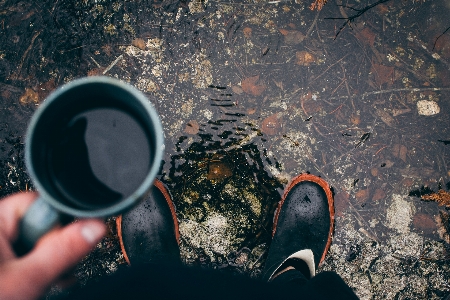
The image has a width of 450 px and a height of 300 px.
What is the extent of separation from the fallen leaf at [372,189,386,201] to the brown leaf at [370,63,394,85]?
70 cm

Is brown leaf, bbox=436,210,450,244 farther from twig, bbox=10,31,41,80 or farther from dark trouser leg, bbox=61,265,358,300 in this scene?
twig, bbox=10,31,41,80

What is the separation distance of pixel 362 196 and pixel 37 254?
5.81 feet

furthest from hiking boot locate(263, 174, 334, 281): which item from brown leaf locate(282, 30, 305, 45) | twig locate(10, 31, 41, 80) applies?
twig locate(10, 31, 41, 80)

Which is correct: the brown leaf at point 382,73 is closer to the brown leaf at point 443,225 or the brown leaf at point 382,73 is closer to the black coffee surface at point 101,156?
the brown leaf at point 443,225

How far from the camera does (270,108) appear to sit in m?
1.97

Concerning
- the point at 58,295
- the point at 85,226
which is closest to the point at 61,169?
the point at 85,226

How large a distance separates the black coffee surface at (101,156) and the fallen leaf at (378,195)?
5.21ft

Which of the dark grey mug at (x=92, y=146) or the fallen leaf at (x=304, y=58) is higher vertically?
the dark grey mug at (x=92, y=146)

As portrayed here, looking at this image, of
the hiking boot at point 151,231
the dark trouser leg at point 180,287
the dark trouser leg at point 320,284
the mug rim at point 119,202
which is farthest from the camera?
the hiking boot at point 151,231

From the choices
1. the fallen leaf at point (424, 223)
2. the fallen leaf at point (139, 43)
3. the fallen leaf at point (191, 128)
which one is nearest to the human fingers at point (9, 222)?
the fallen leaf at point (191, 128)

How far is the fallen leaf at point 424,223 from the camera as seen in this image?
1942 mm

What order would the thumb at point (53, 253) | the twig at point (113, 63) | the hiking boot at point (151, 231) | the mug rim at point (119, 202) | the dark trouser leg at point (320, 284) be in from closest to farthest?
the mug rim at point (119, 202) < the thumb at point (53, 253) < the dark trouser leg at point (320, 284) < the hiking boot at point (151, 231) < the twig at point (113, 63)

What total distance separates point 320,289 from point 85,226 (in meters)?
1.35

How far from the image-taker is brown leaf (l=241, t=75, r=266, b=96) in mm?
1971
